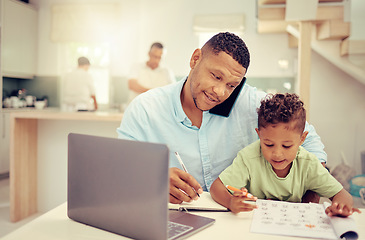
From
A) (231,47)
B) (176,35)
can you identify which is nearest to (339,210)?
(231,47)

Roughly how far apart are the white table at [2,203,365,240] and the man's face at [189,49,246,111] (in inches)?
19.4

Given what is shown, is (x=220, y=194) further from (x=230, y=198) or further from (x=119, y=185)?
(x=119, y=185)

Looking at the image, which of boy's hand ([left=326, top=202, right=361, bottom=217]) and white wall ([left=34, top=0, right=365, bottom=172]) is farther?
white wall ([left=34, top=0, right=365, bottom=172])

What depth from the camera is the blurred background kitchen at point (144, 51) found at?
471cm

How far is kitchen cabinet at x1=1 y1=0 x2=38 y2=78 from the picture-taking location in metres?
5.34

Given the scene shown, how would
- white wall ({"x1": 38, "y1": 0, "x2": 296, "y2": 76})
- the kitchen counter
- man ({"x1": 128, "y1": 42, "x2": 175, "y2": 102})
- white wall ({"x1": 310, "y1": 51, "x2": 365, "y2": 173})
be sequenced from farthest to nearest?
white wall ({"x1": 38, "y1": 0, "x2": 296, "y2": 76})
white wall ({"x1": 310, "y1": 51, "x2": 365, "y2": 173})
man ({"x1": 128, "y1": 42, "x2": 175, "y2": 102})
the kitchen counter

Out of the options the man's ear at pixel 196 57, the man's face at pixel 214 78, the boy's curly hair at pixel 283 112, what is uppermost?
the man's ear at pixel 196 57

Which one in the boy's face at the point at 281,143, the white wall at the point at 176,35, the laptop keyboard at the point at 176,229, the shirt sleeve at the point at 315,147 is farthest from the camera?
the white wall at the point at 176,35

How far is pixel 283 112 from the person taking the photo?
1216mm

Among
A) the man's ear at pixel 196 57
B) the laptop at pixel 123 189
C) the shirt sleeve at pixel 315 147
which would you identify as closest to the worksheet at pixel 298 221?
the laptop at pixel 123 189

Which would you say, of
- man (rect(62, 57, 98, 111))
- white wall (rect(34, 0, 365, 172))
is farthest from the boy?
man (rect(62, 57, 98, 111))

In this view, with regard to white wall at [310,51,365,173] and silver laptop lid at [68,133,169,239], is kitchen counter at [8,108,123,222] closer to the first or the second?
silver laptop lid at [68,133,169,239]

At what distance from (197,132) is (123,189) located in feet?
2.36

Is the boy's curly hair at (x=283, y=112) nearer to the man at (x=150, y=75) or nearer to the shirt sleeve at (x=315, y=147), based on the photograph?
the shirt sleeve at (x=315, y=147)
